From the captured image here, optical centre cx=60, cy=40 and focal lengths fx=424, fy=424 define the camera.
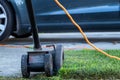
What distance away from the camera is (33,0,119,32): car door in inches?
262

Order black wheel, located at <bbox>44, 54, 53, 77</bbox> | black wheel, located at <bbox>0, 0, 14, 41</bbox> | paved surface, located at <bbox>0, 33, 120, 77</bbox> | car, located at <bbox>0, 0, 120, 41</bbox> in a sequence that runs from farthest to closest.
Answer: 1. car, located at <bbox>0, 0, 120, 41</bbox>
2. black wheel, located at <bbox>0, 0, 14, 41</bbox>
3. paved surface, located at <bbox>0, 33, 120, 77</bbox>
4. black wheel, located at <bbox>44, 54, 53, 77</bbox>

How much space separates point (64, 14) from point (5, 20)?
3.04 ft

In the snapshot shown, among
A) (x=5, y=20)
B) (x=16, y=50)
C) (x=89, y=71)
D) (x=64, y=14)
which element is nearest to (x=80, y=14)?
(x=64, y=14)

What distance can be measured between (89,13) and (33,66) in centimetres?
297

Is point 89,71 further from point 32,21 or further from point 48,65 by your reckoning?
point 32,21

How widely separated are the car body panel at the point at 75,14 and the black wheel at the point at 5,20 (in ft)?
0.41

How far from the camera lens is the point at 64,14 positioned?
666cm

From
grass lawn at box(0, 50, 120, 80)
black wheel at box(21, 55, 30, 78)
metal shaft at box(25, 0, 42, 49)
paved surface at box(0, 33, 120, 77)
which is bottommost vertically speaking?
paved surface at box(0, 33, 120, 77)

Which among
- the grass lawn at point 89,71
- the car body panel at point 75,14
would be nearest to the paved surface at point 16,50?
the car body panel at point 75,14

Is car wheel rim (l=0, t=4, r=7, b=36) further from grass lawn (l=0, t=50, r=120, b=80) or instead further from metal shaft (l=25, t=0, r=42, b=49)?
metal shaft (l=25, t=0, r=42, b=49)

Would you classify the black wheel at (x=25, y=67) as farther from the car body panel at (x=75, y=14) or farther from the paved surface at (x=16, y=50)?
the car body panel at (x=75, y=14)

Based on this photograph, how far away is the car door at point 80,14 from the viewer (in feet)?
21.8

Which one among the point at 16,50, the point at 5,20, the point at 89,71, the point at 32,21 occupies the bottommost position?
the point at 16,50

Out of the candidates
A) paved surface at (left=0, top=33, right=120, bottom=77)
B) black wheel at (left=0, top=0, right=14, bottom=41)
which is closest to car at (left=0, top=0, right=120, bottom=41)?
black wheel at (left=0, top=0, right=14, bottom=41)
